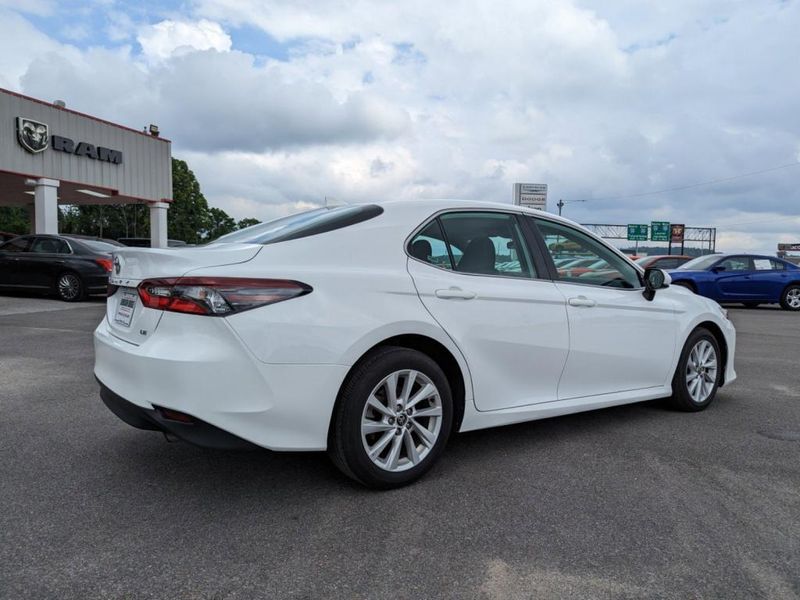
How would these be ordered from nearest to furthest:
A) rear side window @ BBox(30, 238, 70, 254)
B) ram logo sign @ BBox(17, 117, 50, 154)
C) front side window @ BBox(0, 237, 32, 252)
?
rear side window @ BBox(30, 238, 70, 254) < front side window @ BBox(0, 237, 32, 252) < ram logo sign @ BBox(17, 117, 50, 154)

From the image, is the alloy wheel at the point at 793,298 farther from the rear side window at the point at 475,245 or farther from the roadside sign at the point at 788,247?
the roadside sign at the point at 788,247

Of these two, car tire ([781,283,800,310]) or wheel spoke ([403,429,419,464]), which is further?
car tire ([781,283,800,310])

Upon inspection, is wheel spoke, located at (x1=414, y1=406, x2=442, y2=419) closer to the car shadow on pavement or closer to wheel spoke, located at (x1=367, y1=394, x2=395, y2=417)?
Answer: wheel spoke, located at (x1=367, y1=394, x2=395, y2=417)

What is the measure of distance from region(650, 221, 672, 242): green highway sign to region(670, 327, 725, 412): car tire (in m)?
58.7

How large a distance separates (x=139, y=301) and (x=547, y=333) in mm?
2244

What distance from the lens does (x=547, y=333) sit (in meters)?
3.71

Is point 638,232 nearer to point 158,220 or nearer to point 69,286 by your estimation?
point 158,220

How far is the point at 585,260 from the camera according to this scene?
4.23 metres

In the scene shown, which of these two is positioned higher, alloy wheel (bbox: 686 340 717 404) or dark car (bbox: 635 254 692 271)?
dark car (bbox: 635 254 692 271)

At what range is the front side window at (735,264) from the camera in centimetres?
1535

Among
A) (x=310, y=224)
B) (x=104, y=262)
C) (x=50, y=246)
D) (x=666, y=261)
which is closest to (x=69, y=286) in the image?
(x=104, y=262)

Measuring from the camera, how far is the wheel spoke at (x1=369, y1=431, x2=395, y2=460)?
120 inches

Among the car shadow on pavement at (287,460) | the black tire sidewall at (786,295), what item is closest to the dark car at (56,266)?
the car shadow on pavement at (287,460)

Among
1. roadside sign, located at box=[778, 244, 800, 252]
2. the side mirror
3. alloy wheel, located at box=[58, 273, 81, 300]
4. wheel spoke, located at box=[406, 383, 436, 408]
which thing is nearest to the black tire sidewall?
the side mirror
